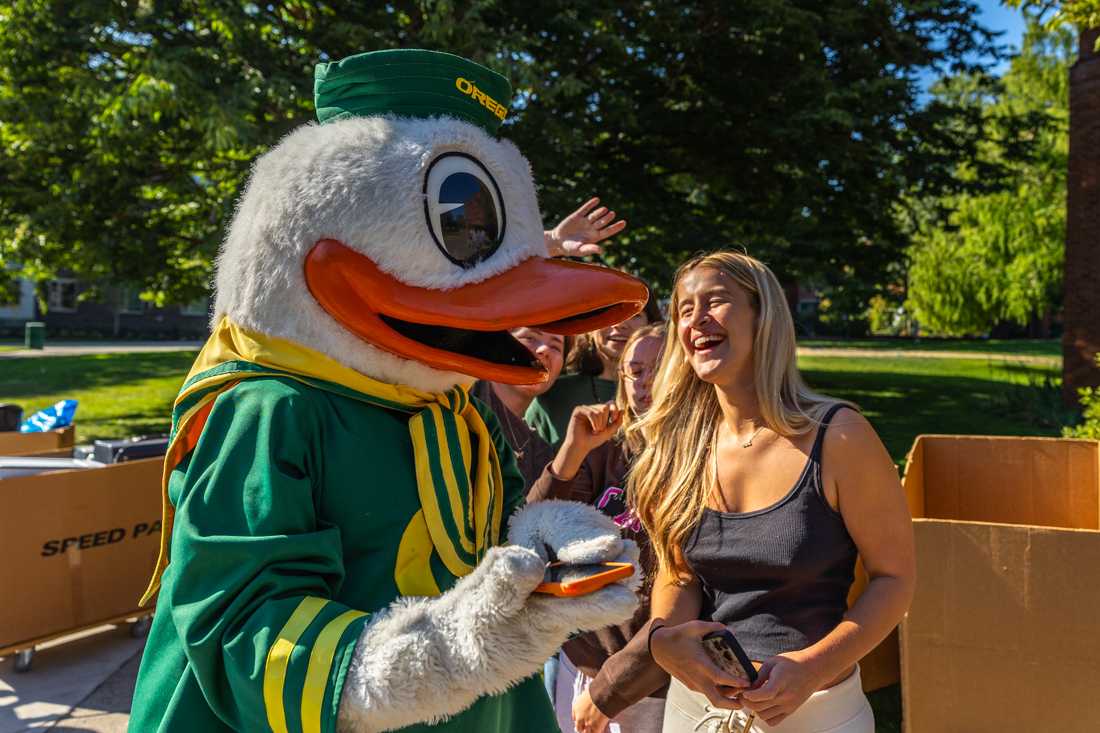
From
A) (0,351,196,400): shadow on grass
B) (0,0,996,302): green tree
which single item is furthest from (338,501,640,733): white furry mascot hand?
(0,351,196,400): shadow on grass

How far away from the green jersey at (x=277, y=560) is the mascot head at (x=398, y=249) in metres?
0.13

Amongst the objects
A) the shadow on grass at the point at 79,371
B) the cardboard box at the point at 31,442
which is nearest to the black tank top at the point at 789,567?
the cardboard box at the point at 31,442

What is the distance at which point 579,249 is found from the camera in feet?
7.95

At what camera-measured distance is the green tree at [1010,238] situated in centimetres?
1872

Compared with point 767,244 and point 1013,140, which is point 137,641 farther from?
point 1013,140

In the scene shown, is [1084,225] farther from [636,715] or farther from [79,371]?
[79,371]

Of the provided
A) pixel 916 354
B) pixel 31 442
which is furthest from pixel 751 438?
pixel 916 354

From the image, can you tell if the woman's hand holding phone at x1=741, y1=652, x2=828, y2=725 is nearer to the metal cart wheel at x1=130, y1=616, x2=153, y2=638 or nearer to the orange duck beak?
the orange duck beak

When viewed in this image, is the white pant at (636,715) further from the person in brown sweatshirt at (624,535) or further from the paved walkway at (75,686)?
the paved walkway at (75,686)

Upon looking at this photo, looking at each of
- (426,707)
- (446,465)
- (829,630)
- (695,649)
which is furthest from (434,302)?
(829,630)

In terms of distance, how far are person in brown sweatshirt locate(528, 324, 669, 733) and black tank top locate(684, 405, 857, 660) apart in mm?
302

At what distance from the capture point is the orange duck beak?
142cm

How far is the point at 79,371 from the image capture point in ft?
51.1

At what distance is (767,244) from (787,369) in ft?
25.4
